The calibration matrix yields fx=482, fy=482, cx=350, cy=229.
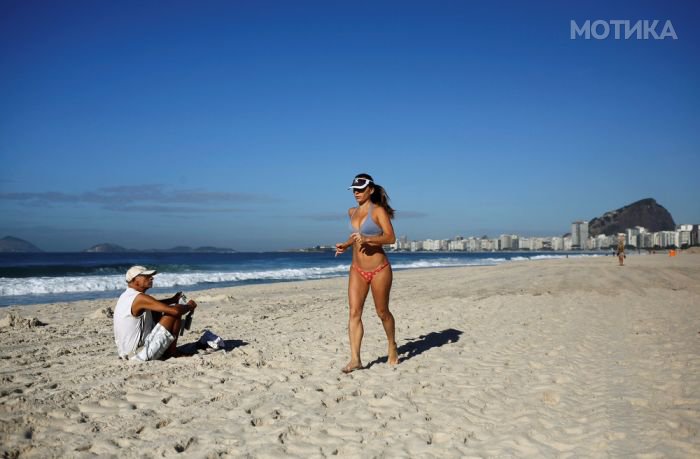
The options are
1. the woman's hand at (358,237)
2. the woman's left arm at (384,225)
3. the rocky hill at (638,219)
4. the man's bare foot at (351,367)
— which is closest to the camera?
the woman's hand at (358,237)

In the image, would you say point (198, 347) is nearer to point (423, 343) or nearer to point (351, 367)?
point (351, 367)

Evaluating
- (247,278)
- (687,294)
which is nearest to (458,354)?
(687,294)

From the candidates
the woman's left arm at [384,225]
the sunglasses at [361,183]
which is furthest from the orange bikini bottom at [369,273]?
the sunglasses at [361,183]

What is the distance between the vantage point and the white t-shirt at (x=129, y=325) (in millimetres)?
5633

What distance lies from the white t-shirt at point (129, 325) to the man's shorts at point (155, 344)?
9cm

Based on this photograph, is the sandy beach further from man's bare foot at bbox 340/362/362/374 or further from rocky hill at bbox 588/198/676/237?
rocky hill at bbox 588/198/676/237

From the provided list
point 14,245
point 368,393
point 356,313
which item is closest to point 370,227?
point 356,313

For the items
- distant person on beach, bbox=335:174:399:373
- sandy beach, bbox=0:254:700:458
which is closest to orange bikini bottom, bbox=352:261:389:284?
distant person on beach, bbox=335:174:399:373

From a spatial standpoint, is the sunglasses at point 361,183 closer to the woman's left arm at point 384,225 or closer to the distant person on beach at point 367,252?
the distant person on beach at point 367,252

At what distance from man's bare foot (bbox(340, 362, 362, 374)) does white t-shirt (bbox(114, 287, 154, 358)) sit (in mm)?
2454

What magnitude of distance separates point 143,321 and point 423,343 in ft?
12.7

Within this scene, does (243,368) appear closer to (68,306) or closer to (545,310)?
(545,310)

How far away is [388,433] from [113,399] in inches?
98.2

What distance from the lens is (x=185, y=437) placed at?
353 centimetres
